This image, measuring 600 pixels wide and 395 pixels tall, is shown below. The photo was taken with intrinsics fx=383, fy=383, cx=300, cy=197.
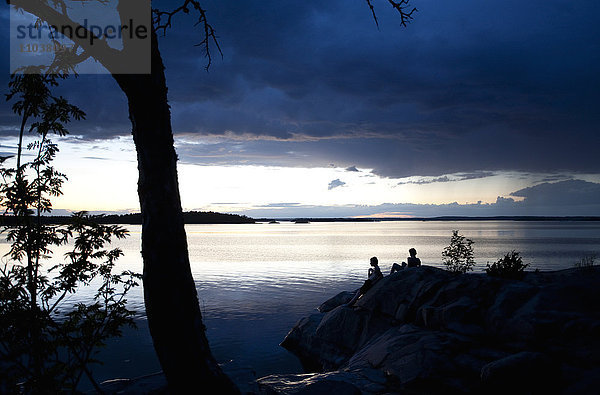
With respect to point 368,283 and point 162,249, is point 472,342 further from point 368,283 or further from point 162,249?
point 162,249

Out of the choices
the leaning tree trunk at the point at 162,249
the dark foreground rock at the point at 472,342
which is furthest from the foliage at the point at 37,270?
the dark foreground rock at the point at 472,342

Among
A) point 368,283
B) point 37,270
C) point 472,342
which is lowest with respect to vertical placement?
point 472,342

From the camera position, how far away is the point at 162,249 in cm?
607

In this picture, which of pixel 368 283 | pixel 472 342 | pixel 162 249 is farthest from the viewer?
pixel 368 283

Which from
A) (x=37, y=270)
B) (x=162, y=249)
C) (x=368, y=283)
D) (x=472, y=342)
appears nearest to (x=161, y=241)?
(x=162, y=249)

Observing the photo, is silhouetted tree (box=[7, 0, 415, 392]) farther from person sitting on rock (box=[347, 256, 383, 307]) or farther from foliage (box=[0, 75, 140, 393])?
person sitting on rock (box=[347, 256, 383, 307])

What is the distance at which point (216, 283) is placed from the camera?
36.6 m

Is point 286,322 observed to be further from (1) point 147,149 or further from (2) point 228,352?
(1) point 147,149

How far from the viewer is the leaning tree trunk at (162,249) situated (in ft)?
19.8

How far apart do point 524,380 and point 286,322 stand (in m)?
15.3

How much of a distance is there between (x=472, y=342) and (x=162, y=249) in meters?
9.83

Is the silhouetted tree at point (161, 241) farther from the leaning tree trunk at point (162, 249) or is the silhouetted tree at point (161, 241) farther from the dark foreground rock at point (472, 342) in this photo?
the dark foreground rock at point (472, 342)

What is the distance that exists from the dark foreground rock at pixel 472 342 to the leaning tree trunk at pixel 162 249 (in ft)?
14.1

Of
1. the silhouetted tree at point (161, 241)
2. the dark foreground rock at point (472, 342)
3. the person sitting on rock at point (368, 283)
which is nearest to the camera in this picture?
the silhouetted tree at point (161, 241)
